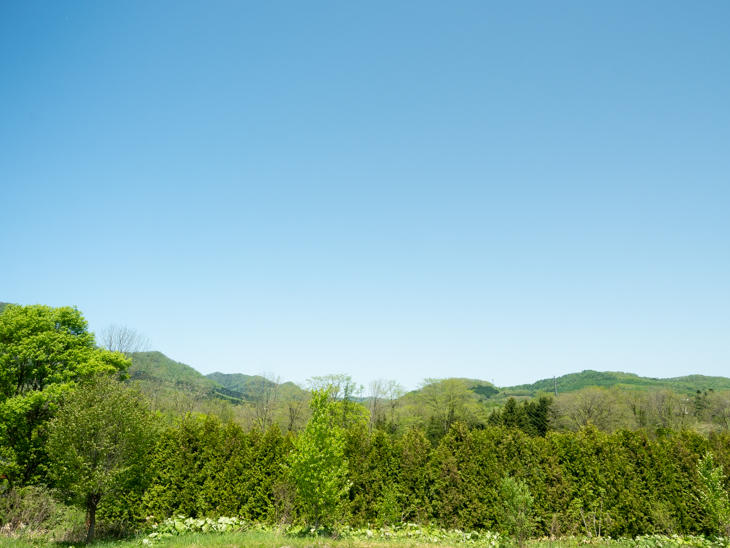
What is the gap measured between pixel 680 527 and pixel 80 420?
23171mm

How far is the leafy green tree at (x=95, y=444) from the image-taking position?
38.6 feet

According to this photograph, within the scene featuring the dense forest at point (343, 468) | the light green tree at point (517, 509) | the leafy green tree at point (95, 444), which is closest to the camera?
the leafy green tree at point (95, 444)

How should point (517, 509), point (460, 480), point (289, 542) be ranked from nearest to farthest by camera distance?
point (289, 542) → point (517, 509) → point (460, 480)

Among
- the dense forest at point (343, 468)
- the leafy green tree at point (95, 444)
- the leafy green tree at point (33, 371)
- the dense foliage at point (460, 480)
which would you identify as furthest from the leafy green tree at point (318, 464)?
the leafy green tree at point (33, 371)

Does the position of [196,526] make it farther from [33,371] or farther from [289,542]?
[33,371]

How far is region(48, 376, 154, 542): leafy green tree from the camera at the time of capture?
1177cm

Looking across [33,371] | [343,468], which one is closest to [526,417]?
[343,468]

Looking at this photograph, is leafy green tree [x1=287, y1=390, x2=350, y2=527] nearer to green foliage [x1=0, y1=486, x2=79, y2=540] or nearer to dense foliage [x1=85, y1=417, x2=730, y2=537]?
dense foliage [x1=85, y1=417, x2=730, y2=537]

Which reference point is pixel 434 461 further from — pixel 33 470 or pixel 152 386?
pixel 152 386

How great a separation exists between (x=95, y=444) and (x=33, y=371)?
7202 millimetres

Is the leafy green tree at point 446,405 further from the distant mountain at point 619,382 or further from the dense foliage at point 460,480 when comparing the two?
the distant mountain at point 619,382

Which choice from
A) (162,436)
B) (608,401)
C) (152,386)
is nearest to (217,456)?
(162,436)

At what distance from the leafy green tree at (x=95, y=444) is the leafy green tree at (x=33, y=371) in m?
3.83

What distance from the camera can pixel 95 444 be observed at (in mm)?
12102
